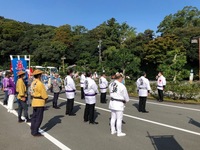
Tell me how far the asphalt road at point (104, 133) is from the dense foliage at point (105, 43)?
1789 cm

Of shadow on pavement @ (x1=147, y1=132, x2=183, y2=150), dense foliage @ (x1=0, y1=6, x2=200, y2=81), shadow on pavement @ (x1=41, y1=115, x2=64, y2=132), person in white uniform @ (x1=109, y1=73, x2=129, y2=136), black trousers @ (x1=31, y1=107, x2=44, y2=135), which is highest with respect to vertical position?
dense foliage @ (x1=0, y1=6, x2=200, y2=81)

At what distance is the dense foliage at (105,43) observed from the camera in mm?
41875

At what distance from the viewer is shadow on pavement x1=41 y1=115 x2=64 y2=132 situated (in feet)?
27.4

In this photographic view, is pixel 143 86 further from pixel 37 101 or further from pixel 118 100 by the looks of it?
pixel 37 101

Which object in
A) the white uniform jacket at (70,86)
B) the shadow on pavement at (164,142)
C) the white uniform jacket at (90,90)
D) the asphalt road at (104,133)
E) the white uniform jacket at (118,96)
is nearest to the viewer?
the shadow on pavement at (164,142)

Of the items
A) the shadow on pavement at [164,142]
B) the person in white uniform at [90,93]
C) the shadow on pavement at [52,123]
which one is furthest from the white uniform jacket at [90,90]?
the shadow on pavement at [164,142]

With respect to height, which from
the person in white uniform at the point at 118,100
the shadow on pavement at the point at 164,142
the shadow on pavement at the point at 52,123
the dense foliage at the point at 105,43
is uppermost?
the dense foliage at the point at 105,43

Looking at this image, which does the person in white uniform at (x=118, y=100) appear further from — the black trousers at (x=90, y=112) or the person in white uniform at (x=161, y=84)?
the person in white uniform at (x=161, y=84)

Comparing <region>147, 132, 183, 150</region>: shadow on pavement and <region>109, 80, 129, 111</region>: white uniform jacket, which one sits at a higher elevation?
<region>109, 80, 129, 111</region>: white uniform jacket

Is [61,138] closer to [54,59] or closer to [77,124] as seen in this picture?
[77,124]

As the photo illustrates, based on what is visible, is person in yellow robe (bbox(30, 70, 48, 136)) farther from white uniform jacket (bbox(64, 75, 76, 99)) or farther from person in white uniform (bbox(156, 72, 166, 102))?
person in white uniform (bbox(156, 72, 166, 102))

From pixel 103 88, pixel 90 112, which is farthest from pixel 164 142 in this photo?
pixel 103 88

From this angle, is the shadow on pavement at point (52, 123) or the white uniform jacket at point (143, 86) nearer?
the shadow on pavement at point (52, 123)

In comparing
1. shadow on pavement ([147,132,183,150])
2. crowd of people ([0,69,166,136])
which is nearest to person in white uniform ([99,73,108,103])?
crowd of people ([0,69,166,136])
